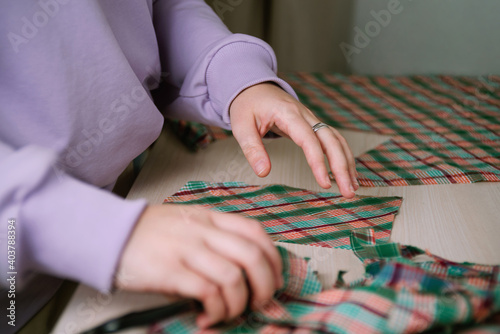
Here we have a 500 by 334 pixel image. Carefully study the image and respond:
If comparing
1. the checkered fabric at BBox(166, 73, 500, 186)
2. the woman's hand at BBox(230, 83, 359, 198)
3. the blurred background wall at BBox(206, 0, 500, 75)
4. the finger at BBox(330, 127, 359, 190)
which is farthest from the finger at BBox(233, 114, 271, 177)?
the blurred background wall at BBox(206, 0, 500, 75)

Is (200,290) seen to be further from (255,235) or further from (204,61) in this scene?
(204,61)

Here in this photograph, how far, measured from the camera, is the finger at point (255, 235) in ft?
1.20

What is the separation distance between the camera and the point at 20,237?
13.9 inches

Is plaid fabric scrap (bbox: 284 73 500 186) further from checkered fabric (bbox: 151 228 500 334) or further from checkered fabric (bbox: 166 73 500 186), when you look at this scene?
checkered fabric (bbox: 151 228 500 334)

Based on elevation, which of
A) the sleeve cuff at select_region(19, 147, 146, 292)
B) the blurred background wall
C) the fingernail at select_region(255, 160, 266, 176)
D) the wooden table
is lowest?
the blurred background wall

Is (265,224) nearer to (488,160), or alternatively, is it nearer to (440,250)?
(440,250)

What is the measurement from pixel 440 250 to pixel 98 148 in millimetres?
425

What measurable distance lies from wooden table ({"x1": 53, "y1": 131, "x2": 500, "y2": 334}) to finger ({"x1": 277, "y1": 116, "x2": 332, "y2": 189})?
0.29 feet

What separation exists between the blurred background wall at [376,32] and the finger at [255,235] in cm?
137

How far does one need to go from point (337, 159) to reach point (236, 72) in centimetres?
21

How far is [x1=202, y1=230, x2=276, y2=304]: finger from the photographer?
347 millimetres

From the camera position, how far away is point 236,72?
2.20 ft

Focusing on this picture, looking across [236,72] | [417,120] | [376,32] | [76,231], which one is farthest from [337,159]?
[376,32]

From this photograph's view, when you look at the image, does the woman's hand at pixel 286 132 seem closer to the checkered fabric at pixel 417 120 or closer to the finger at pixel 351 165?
the finger at pixel 351 165
